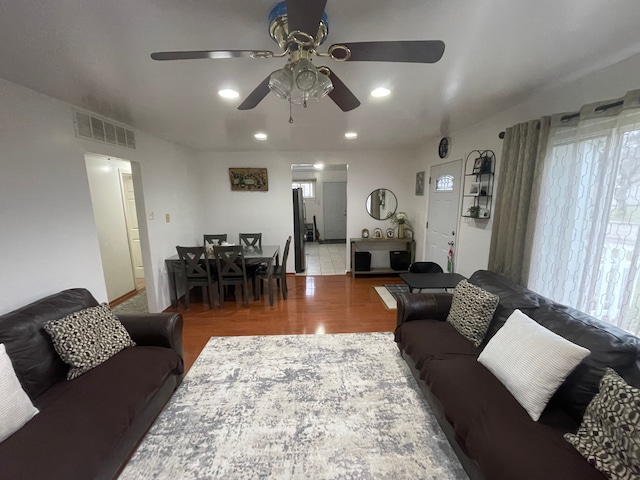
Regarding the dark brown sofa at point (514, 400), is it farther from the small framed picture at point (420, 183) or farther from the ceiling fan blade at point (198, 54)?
the small framed picture at point (420, 183)

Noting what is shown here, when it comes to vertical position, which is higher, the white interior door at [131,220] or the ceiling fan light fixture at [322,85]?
the ceiling fan light fixture at [322,85]

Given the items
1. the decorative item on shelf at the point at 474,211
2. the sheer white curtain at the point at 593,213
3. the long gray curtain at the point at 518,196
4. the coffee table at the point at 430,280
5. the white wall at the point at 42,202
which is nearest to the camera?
the sheer white curtain at the point at 593,213

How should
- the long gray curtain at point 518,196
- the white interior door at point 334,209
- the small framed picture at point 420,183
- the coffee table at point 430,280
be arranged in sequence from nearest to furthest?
1. the long gray curtain at point 518,196
2. the coffee table at point 430,280
3. the small framed picture at point 420,183
4. the white interior door at point 334,209

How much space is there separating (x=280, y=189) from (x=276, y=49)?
11.4ft

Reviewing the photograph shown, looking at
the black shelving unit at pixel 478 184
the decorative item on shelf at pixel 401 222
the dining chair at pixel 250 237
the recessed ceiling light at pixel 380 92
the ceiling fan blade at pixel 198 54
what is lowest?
the dining chair at pixel 250 237

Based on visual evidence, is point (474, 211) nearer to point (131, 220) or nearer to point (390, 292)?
point (390, 292)

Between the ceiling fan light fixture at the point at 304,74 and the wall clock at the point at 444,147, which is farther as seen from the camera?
the wall clock at the point at 444,147

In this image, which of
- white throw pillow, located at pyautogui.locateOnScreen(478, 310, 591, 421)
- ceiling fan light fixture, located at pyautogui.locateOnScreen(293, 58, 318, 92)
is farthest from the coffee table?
ceiling fan light fixture, located at pyautogui.locateOnScreen(293, 58, 318, 92)

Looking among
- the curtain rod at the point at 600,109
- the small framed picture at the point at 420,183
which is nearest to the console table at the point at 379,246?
the small framed picture at the point at 420,183

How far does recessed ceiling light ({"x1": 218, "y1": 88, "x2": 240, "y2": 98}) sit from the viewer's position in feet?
6.32

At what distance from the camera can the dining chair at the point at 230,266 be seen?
136 inches

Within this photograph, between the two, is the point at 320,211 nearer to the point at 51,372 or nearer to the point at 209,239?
the point at 209,239

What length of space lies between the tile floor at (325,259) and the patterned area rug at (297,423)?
112 inches

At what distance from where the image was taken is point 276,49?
4.79 feet
